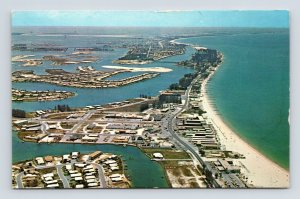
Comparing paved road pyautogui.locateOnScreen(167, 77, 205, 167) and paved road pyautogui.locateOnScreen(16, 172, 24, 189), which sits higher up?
paved road pyautogui.locateOnScreen(167, 77, 205, 167)

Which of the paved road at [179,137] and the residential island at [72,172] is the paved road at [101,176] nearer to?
the residential island at [72,172]

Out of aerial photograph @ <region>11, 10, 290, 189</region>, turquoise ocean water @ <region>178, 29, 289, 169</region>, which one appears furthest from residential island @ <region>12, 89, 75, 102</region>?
turquoise ocean water @ <region>178, 29, 289, 169</region>

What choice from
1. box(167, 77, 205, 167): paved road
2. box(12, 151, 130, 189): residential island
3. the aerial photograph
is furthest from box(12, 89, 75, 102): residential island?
box(167, 77, 205, 167): paved road

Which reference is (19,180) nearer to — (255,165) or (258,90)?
(255,165)

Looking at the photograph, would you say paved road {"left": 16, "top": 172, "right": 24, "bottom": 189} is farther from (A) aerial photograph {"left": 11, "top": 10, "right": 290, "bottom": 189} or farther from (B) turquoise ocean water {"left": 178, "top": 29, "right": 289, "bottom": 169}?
(B) turquoise ocean water {"left": 178, "top": 29, "right": 289, "bottom": 169}

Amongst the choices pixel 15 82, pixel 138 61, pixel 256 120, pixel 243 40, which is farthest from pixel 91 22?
pixel 256 120

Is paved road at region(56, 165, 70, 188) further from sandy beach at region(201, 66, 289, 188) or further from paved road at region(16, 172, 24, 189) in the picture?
sandy beach at region(201, 66, 289, 188)

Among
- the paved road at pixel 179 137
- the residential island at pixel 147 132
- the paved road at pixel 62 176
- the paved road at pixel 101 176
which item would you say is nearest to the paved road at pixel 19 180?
the residential island at pixel 147 132

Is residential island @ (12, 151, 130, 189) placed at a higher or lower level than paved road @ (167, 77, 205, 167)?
lower
